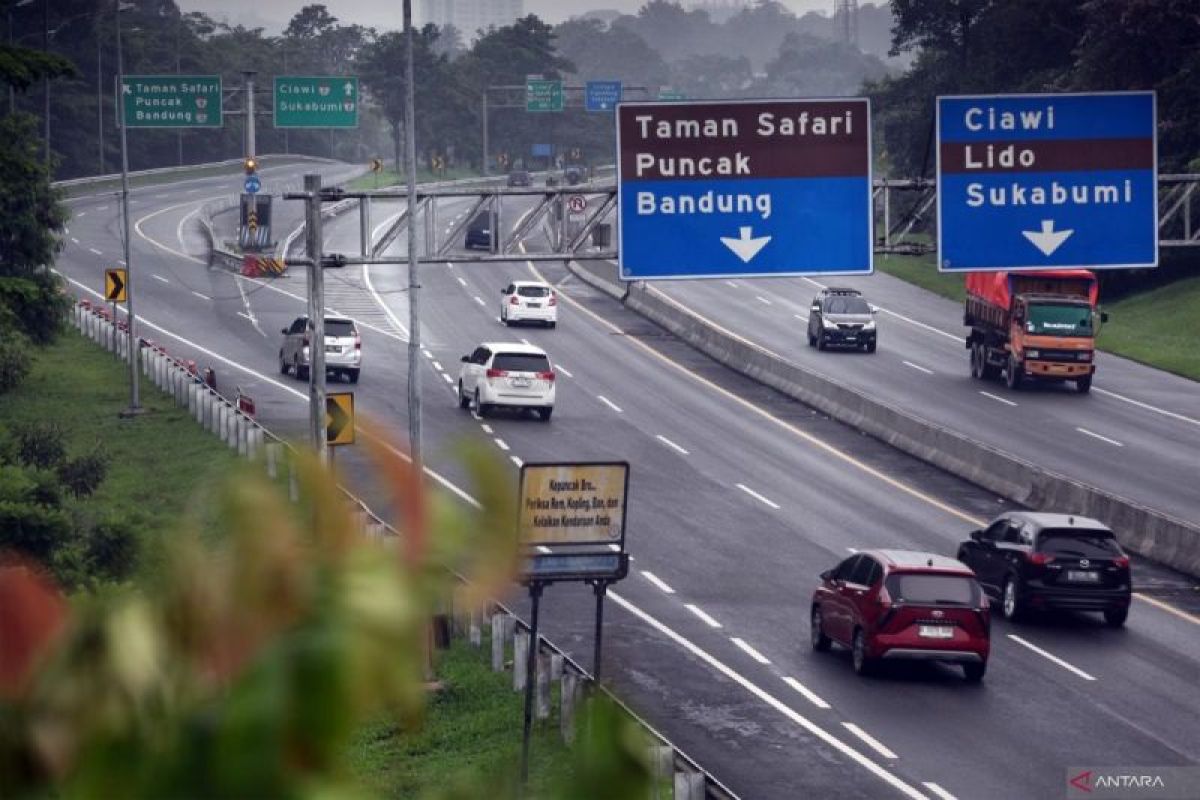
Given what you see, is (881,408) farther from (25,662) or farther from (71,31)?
(71,31)

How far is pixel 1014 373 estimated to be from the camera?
51938mm

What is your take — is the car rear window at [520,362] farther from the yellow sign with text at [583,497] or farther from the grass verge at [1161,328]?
the yellow sign with text at [583,497]

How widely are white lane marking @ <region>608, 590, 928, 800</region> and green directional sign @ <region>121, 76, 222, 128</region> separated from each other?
41308 millimetres

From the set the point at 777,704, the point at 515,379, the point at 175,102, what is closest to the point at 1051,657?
the point at 777,704

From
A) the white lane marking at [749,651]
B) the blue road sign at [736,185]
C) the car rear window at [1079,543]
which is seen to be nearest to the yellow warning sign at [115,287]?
the white lane marking at [749,651]

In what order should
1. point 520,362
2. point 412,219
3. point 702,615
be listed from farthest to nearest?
point 520,362, point 702,615, point 412,219

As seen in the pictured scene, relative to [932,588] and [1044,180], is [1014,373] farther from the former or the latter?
[1044,180]

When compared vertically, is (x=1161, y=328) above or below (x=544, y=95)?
below

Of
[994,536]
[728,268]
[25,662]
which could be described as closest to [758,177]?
[728,268]

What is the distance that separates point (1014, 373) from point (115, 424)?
2421 centimetres

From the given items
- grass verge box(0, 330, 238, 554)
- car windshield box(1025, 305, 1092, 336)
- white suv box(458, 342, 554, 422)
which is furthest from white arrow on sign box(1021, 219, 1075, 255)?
car windshield box(1025, 305, 1092, 336)

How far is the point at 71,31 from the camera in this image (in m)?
108

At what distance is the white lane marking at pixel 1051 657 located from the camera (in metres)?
25.6

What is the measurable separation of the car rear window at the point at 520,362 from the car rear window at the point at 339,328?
24.1ft
